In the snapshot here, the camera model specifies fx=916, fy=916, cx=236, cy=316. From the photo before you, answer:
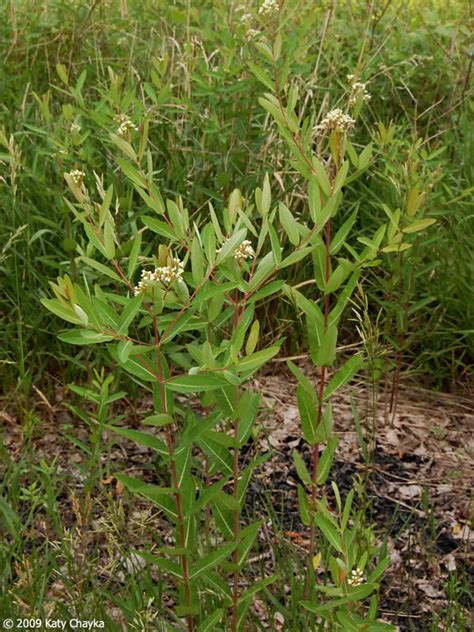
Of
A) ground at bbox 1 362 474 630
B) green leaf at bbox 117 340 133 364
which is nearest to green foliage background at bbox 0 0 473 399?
ground at bbox 1 362 474 630

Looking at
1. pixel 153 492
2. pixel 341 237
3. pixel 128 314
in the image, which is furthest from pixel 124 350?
pixel 341 237

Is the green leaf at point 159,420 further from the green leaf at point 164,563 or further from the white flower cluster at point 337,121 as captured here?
the white flower cluster at point 337,121

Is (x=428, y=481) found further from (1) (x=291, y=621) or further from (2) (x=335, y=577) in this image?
(2) (x=335, y=577)

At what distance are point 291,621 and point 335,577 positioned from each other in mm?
539

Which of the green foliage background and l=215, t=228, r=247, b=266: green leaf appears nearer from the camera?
l=215, t=228, r=247, b=266: green leaf

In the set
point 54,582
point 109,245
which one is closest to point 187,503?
point 109,245

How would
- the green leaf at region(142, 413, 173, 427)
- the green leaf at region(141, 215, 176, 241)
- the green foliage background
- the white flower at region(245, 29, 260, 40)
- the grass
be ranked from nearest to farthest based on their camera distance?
the green leaf at region(142, 413, 173, 427), the green leaf at region(141, 215, 176, 241), the grass, the green foliage background, the white flower at region(245, 29, 260, 40)

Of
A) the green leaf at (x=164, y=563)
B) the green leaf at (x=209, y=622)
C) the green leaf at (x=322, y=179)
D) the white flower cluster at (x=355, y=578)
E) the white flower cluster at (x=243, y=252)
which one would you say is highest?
the green leaf at (x=322, y=179)

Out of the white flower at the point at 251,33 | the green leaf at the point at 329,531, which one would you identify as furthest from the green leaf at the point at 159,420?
the white flower at the point at 251,33

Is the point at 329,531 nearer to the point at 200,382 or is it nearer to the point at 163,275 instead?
the point at 200,382

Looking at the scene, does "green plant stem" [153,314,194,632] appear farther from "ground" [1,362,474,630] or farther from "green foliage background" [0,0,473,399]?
"green foliage background" [0,0,473,399]

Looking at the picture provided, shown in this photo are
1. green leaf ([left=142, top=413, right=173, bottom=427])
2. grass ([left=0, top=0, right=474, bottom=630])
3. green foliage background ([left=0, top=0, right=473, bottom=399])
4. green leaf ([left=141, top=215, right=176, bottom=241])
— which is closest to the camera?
green leaf ([left=142, top=413, right=173, bottom=427])

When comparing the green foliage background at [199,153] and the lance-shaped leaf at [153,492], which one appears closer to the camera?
the lance-shaped leaf at [153,492]

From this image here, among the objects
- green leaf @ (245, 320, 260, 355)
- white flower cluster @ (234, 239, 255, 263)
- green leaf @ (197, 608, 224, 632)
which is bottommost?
green leaf @ (197, 608, 224, 632)
